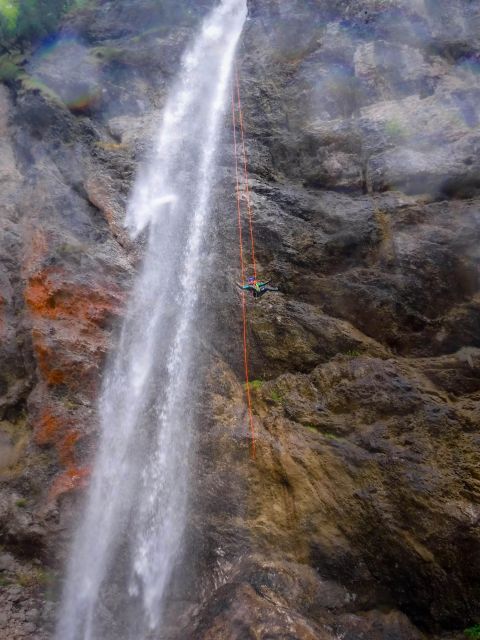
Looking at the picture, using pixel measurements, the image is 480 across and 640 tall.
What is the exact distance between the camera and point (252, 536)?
8234 mm

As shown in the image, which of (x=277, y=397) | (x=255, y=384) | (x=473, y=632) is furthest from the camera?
(x=255, y=384)

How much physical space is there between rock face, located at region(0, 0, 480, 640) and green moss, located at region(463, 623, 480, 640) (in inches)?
5.1

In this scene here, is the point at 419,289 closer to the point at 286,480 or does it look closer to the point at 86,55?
the point at 286,480

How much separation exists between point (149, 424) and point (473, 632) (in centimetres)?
669

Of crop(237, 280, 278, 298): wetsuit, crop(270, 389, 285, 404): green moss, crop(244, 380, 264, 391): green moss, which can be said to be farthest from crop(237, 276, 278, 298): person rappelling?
crop(270, 389, 285, 404): green moss

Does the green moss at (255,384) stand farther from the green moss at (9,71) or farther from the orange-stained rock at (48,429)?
the green moss at (9,71)

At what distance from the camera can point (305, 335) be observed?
1030cm

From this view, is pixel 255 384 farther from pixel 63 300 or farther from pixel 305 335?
pixel 63 300

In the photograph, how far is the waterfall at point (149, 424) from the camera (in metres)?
8.37

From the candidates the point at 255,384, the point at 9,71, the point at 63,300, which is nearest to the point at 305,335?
the point at 255,384

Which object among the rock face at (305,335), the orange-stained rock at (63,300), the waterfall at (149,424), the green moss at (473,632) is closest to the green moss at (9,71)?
the rock face at (305,335)

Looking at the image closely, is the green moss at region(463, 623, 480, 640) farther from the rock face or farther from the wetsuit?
the wetsuit

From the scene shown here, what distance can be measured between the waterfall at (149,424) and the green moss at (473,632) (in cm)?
489

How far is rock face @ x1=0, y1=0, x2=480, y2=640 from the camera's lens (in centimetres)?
768
